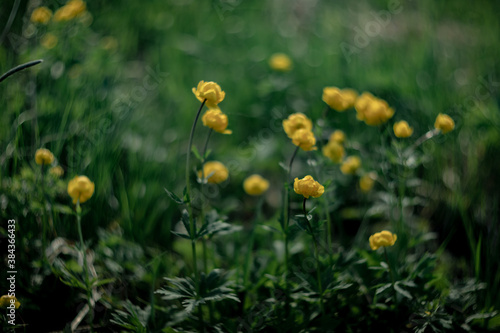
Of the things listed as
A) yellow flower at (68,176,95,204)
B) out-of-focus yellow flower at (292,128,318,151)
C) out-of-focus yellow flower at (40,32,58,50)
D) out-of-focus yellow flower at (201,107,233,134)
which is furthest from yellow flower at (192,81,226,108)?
out-of-focus yellow flower at (40,32,58,50)

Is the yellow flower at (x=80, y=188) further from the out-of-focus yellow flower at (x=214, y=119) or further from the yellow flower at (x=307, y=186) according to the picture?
the yellow flower at (x=307, y=186)

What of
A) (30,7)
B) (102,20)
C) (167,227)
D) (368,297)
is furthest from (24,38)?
(368,297)

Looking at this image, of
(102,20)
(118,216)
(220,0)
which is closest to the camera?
(118,216)

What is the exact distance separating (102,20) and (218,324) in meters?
2.20

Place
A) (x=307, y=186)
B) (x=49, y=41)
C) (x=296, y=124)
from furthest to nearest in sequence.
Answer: (x=49, y=41), (x=296, y=124), (x=307, y=186)

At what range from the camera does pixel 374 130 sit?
6.88 feet

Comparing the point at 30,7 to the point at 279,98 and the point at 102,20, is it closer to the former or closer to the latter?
the point at 102,20

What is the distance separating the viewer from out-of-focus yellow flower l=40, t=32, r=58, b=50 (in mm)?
2023

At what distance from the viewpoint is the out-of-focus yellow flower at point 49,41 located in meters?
2.02

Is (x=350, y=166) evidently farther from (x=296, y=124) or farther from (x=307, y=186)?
(x=307, y=186)

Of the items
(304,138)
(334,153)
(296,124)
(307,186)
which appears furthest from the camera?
(334,153)

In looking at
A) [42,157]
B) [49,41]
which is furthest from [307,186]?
[49,41]

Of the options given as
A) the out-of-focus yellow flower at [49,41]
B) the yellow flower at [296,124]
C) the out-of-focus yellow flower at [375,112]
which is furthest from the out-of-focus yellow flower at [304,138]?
the out-of-focus yellow flower at [49,41]

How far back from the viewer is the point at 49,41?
80.7 inches
